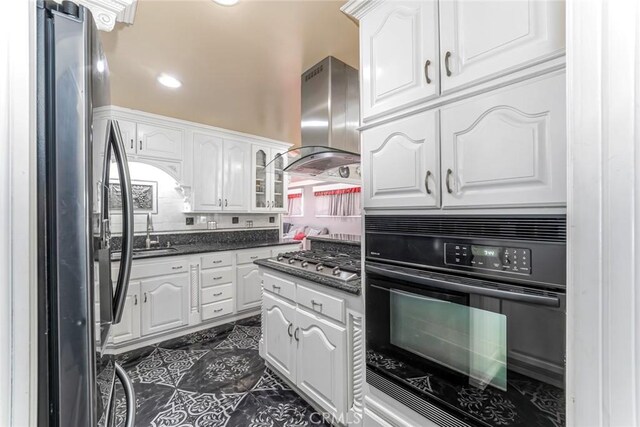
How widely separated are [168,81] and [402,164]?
2038 millimetres

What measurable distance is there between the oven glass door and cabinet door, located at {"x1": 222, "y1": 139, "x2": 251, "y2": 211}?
2.73 meters

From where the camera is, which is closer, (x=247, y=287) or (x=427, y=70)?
(x=427, y=70)

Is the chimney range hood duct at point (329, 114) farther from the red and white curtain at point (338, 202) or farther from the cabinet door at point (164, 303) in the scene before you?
the red and white curtain at point (338, 202)

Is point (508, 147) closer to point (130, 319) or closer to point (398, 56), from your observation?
point (398, 56)

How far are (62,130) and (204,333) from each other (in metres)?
2.98

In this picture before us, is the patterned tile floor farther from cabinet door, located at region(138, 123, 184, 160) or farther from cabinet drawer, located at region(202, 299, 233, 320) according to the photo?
cabinet door, located at region(138, 123, 184, 160)

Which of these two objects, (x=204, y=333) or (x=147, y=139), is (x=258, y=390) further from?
(x=147, y=139)

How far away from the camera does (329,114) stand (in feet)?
6.39

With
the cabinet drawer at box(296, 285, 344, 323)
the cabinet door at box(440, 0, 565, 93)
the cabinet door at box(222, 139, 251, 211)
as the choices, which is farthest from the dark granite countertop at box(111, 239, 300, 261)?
the cabinet door at box(440, 0, 565, 93)

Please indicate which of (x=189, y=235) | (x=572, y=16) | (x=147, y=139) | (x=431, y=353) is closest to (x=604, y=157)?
(x=572, y=16)

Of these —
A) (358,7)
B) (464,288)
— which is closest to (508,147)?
(464,288)

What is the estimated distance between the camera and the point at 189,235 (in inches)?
139

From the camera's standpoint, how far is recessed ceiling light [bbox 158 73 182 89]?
2105 mm

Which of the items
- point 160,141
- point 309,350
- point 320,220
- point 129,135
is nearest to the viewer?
point 309,350
